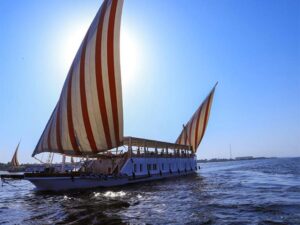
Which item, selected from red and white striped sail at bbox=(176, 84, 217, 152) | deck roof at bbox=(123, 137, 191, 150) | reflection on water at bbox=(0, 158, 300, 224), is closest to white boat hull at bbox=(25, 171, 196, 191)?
reflection on water at bbox=(0, 158, 300, 224)

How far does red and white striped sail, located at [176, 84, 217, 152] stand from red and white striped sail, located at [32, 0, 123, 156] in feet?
118

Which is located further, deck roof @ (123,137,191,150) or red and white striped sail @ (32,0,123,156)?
deck roof @ (123,137,191,150)

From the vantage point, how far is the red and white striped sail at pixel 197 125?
70.6m

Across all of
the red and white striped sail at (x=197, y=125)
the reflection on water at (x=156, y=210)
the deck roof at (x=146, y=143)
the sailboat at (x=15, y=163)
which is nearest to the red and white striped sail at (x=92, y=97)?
the deck roof at (x=146, y=143)

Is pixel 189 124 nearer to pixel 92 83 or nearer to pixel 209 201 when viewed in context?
pixel 92 83

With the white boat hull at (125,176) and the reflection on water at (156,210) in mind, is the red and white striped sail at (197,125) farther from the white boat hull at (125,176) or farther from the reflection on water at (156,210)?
the reflection on water at (156,210)

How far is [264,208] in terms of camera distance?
21.0 meters

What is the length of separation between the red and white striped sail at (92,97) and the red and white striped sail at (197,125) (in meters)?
36.1

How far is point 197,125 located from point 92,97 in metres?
38.9

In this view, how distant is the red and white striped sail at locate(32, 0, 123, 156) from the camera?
35531mm

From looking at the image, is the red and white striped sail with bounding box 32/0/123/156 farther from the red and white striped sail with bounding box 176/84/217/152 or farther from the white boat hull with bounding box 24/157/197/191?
the red and white striped sail with bounding box 176/84/217/152

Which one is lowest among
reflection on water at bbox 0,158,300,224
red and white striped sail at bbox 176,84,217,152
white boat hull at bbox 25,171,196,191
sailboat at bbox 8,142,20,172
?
reflection on water at bbox 0,158,300,224

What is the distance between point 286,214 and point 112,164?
2475cm

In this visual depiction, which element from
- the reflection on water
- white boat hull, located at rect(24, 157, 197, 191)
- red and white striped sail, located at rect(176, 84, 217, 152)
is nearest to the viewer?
the reflection on water
